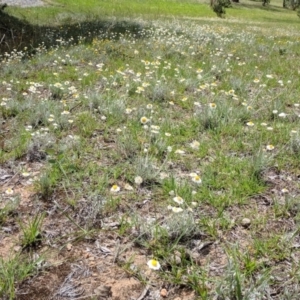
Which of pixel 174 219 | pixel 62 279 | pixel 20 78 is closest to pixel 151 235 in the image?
pixel 174 219

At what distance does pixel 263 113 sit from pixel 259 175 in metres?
2.22

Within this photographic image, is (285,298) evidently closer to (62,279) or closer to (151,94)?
(62,279)

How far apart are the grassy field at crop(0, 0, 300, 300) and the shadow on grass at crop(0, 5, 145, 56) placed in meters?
3.32

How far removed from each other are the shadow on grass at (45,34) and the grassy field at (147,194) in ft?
10.9

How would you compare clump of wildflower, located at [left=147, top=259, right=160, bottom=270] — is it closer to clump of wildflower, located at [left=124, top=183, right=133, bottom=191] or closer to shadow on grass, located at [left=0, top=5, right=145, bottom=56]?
clump of wildflower, located at [left=124, top=183, right=133, bottom=191]

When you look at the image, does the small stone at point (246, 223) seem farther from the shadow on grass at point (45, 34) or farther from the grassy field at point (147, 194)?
the shadow on grass at point (45, 34)

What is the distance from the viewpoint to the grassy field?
2.69m

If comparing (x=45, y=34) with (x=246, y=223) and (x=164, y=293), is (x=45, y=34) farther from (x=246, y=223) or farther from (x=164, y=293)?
(x=164, y=293)

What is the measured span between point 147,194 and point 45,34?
31.3 ft

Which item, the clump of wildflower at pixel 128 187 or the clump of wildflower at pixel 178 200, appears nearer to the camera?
the clump of wildflower at pixel 178 200

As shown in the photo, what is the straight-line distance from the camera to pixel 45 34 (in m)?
11.5

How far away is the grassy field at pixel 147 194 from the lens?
269 centimetres

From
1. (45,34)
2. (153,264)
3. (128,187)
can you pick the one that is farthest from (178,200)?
(45,34)

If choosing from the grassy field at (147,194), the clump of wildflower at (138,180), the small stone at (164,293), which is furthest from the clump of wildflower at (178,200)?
the small stone at (164,293)
